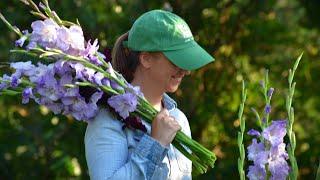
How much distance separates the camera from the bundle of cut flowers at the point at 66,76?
2023 millimetres

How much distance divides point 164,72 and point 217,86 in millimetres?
2017

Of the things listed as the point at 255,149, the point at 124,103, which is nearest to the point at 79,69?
the point at 124,103

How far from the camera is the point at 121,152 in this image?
212cm

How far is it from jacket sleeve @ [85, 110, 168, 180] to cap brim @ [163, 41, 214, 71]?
214 millimetres

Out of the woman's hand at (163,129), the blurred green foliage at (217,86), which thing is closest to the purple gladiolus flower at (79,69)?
the woman's hand at (163,129)

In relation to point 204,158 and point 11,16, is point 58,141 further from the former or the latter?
point 204,158

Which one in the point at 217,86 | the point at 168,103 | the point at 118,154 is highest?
the point at 118,154

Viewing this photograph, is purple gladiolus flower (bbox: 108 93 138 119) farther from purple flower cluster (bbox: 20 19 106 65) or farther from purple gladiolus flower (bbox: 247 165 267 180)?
purple gladiolus flower (bbox: 247 165 267 180)

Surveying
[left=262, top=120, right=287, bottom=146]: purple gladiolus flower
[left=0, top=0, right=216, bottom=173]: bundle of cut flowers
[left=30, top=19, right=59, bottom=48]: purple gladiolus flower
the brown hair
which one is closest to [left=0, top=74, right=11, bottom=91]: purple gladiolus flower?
[left=0, top=0, right=216, bottom=173]: bundle of cut flowers

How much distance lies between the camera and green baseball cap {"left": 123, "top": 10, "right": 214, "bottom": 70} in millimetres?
2201

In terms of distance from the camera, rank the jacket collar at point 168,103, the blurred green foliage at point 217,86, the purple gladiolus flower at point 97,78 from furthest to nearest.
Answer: the blurred green foliage at point 217,86
the jacket collar at point 168,103
the purple gladiolus flower at point 97,78

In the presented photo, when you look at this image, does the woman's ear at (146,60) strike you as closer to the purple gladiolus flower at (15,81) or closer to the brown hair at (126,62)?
the brown hair at (126,62)

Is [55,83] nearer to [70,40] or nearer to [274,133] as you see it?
[70,40]

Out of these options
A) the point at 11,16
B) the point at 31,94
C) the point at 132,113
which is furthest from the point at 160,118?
the point at 11,16
